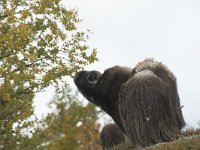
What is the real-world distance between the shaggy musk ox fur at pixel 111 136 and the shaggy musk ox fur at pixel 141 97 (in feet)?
6.24

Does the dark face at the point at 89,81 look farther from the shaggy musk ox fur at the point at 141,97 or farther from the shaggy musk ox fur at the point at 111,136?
the shaggy musk ox fur at the point at 111,136

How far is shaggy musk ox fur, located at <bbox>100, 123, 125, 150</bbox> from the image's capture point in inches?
493

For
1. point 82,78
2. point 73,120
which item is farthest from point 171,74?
point 73,120

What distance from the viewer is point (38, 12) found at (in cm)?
1727

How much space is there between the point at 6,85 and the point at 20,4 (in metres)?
3.04

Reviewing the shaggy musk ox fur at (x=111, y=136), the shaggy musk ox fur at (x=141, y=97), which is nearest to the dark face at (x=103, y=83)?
the shaggy musk ox fur at (x=141, y=97)

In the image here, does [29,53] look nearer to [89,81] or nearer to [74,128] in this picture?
[89,81]

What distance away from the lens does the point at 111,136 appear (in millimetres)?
12664

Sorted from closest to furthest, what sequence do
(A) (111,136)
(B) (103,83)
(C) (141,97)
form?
(C) (141,97)
(B) (103,83)
(A) (111,136)

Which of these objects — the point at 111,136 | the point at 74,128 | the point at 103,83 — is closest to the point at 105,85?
the point at 103,83

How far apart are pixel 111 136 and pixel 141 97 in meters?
3.72

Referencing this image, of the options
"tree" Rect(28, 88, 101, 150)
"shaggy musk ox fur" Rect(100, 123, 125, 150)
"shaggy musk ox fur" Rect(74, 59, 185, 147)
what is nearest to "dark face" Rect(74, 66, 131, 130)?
"shaggy musk ox fur" Rect(74, 59, 185, 147)

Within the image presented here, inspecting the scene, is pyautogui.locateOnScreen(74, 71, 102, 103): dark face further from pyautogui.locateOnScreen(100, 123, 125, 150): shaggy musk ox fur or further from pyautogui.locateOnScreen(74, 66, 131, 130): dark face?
pyautogui.locateOnScreen(100, 123, 125, 150): shaggy musk ox fur

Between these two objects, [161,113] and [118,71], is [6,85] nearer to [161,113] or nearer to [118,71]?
[118,71]
